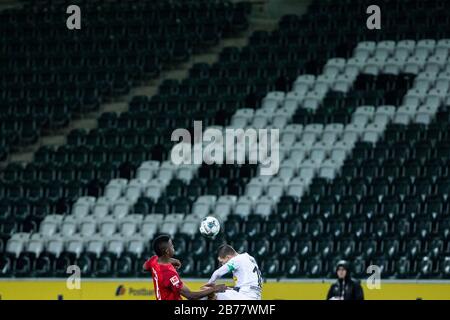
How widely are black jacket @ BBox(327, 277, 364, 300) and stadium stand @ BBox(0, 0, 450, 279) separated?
5519 millimetres

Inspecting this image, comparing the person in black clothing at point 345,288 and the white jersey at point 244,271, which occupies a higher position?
the white jersey at point 244,271

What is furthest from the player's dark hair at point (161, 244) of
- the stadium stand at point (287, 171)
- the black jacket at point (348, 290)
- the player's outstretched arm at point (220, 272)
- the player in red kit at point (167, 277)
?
the stadium stand at point (287, 171)

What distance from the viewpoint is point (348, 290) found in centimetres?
1641

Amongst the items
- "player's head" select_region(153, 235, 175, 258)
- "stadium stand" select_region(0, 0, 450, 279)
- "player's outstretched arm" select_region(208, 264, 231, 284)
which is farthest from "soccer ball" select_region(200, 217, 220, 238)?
"stadium stand" select_region(0, 0, 450, 279)

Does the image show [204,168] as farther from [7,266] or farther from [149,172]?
[7,266]

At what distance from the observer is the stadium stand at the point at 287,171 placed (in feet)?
76.6

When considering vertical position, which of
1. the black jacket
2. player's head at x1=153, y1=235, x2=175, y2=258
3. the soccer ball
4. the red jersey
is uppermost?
the soccer ball

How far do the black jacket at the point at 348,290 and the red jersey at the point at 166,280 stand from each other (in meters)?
3.22

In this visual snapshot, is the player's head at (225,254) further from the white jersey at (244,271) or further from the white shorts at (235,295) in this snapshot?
the white shorts at (235,295)

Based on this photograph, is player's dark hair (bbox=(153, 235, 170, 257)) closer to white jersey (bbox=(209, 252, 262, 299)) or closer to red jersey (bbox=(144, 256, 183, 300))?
red jersey (bbox=(144, 256, 183, 300))

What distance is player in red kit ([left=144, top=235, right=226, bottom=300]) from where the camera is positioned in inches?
543

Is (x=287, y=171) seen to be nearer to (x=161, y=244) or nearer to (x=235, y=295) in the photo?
(x=235, y=295)

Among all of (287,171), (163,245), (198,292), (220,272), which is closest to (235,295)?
(220,272)
